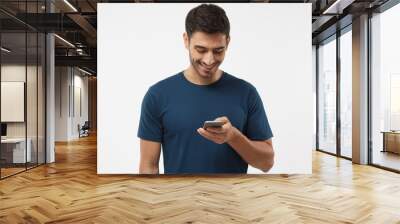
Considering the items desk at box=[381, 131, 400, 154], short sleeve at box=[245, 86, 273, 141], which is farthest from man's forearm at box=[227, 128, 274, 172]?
desk at box=[381, 131, 400, 154]

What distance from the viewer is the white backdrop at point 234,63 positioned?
6.48 meters

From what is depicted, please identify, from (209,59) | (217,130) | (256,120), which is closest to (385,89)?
(256,120)

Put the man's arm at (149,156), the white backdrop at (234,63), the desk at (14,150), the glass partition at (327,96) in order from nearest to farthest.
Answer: the man's arm at (149,156), the white backdrop at (234,63), the desk at (14,150), the glass partition at (327,96)

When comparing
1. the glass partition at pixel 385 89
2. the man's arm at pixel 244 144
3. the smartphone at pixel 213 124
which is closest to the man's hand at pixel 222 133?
the man's arm at pixel 244 144

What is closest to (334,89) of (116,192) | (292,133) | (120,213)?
(292,133)

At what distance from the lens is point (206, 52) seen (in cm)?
569

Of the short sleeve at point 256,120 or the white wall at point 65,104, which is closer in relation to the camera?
the short sleeve at point 256,120

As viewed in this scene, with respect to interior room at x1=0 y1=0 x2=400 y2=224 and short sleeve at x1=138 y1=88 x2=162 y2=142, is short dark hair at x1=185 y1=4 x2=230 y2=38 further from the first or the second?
short sleeve at x1=138 y1=88 x2=162 y2=142

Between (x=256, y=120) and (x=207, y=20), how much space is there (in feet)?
5.22

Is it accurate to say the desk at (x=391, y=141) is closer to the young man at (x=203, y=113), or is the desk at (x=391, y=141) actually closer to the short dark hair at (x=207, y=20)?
the young man at (x=203, y=113)

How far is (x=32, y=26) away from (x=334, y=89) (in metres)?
7.56

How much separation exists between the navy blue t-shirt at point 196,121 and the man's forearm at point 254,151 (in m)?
0.08

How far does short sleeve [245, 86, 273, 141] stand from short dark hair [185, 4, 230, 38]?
1.05 metres

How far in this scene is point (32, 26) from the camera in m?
8.04
